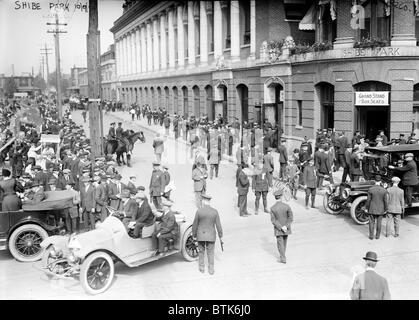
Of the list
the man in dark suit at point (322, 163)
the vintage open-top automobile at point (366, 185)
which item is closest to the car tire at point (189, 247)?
the vintage open-top automobile at point (366, 185)

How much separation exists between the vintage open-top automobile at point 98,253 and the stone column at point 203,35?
30.5 metres

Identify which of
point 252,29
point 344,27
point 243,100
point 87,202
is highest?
point 252,29

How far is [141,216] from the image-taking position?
1008 centimetres

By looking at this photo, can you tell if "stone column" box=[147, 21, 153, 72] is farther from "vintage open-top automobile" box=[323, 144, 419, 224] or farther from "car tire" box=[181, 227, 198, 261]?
"car tire" box=[181, 227, 198, 261]

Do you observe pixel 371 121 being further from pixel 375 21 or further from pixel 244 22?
pixel 244 22

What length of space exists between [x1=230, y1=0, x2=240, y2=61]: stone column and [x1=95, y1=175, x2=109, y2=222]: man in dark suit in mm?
23249

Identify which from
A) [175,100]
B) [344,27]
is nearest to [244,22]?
[344,27]

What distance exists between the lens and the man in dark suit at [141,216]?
32.5ft

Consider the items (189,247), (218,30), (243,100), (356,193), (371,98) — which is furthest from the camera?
(218,30)

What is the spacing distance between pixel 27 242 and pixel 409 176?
961 cm

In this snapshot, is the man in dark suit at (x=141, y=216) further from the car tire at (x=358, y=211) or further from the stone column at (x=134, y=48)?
the stone column at (x=134, y=48)

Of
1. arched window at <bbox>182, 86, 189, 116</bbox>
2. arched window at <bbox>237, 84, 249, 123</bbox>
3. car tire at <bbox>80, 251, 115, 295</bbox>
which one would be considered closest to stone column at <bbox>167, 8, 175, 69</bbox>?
arched window at <bbox>182, 86, 189, 116</bbox>
